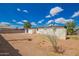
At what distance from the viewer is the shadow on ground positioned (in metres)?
7.96

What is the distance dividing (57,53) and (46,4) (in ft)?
1.99

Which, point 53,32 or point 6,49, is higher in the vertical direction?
point 53,32

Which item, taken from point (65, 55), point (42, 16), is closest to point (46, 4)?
point (42, 16)

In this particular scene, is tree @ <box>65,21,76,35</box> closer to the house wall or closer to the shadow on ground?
the house wall

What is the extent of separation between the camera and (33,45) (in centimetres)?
800

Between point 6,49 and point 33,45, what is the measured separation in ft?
1.08

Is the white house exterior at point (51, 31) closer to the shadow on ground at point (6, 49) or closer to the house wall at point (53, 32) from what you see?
the house wall at point (53, 32)

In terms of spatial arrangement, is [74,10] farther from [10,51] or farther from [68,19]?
[10,51]

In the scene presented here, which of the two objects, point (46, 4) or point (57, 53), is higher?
point (46, 4)

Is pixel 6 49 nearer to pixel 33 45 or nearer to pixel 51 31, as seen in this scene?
pixel 33 45

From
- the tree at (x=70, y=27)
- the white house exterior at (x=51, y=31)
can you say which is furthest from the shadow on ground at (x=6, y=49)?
the tree at (x=70, y=27)

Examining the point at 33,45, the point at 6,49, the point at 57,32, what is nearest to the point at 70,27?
the point at 57,32

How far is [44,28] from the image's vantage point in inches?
315

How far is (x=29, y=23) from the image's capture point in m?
7.98
